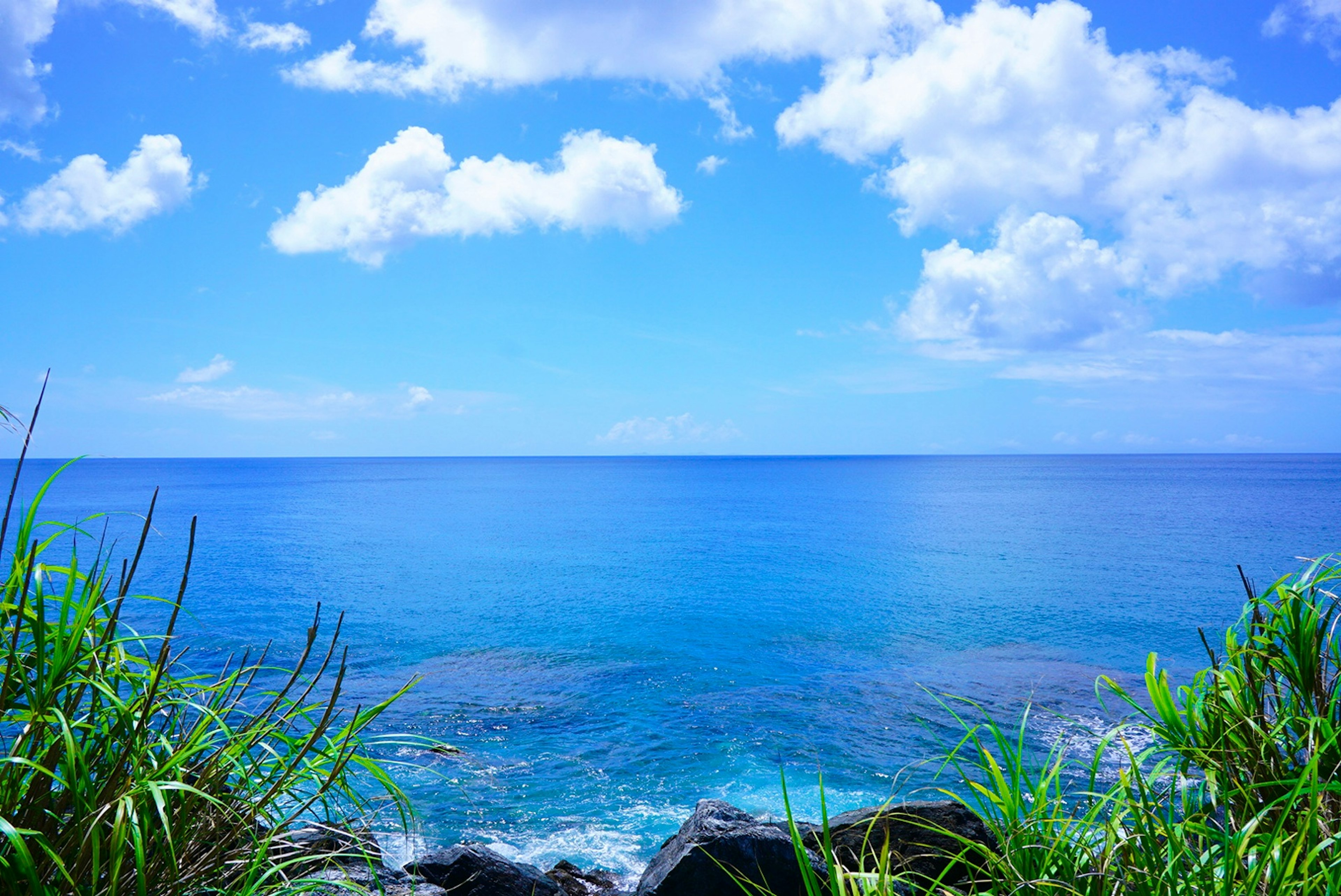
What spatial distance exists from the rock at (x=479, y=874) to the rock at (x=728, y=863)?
1.05 m

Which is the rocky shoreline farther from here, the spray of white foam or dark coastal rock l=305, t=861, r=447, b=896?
the spray of white foam


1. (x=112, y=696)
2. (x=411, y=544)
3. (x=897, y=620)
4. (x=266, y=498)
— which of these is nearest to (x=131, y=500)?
(x=266, y=498)

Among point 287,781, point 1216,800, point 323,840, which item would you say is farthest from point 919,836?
point 287,781

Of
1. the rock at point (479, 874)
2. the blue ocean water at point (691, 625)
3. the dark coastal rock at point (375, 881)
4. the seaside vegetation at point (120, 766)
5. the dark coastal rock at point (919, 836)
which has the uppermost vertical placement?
the seaside vegetation at point (120, 766)

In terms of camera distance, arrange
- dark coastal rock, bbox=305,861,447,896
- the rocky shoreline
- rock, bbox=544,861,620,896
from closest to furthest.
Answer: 1. dark coastal rock, bbox=305,861,447,896
2. the rocky shoreline
3. rock, bbox=544,861,620,896

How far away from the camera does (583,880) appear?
9.08 m

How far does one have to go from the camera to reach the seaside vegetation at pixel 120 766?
2299 millimetres

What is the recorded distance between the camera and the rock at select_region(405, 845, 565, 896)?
268 inches

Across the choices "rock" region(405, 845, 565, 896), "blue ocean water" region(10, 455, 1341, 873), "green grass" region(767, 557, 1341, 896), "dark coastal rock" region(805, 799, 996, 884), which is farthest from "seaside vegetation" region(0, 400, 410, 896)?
"dark coastal rock" region(805, 799, 996, 884)

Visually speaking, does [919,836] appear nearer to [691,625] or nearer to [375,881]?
[375,881]

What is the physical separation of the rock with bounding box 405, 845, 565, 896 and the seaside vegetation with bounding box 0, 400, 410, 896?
4.28 metres

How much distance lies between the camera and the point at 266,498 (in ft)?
283

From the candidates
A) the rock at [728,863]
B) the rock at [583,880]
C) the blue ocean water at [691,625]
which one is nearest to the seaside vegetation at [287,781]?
the blue ocean water at [691,625]

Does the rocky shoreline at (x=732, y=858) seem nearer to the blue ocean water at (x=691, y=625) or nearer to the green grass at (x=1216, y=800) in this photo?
the blue ocean water at (x=691, y=625)
